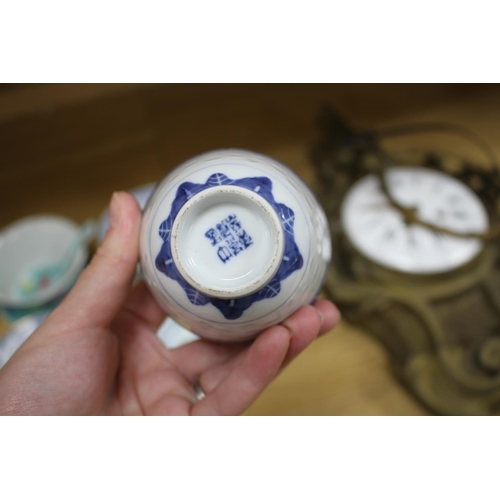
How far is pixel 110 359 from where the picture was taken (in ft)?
2.73

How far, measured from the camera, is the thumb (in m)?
0.74

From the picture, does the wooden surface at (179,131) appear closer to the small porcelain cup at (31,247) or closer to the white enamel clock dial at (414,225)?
the small porcelain cup at (31,247)

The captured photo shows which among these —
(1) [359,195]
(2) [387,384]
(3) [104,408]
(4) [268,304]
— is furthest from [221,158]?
(2) [387,384]

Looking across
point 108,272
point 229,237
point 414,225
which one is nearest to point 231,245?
point 229,237

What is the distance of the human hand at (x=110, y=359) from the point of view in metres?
0.72

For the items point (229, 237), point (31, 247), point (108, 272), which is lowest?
point (31, 247)

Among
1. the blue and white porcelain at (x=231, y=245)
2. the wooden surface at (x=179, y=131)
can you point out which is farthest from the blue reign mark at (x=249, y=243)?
the wooden surface at (x=179, y=131)

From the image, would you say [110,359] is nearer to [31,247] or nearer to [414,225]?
[31,247]

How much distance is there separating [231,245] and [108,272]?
0.25 m

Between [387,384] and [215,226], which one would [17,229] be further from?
[387,384]

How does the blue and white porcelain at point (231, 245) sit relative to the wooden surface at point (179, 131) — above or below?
above

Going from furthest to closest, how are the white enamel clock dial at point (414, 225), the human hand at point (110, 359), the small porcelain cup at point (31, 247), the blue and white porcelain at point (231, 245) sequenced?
the small porcelain cup at point (31, 247), the white enamel clock dial at point (414, 225), the human hand at point (110, 359), the blue and white porcelain at point (231, 245)

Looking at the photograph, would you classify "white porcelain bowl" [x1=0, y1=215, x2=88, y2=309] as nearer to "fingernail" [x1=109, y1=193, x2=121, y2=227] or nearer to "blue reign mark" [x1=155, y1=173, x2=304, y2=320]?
"fingernail" [x1=109, y1=193, x2=121, y2=227]

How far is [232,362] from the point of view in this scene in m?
0.86
